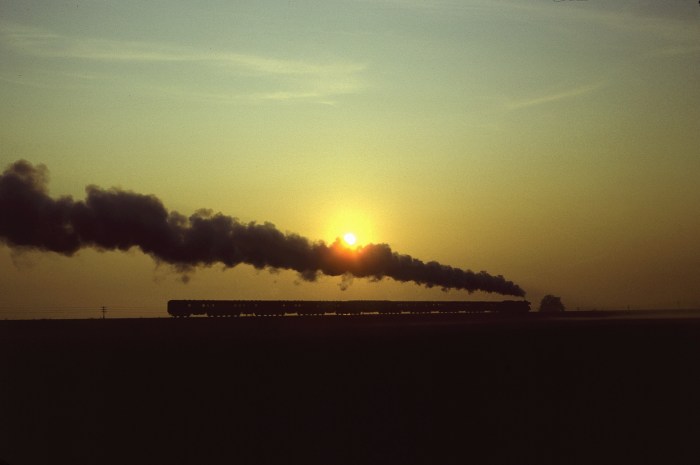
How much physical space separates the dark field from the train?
58.8m

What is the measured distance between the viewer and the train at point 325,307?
337ft

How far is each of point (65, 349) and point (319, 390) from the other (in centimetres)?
2051

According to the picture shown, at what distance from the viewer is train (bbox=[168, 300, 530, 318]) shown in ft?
337

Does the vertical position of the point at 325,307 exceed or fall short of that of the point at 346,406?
it exceeds it

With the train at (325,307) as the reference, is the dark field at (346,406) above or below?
below

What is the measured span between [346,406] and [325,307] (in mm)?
102991

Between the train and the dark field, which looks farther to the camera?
the train

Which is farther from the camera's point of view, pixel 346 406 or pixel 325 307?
pixel 325 307

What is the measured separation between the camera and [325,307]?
128 metres

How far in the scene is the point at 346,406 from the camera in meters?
24.9

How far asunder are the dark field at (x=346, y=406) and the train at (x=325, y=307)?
58791 mm

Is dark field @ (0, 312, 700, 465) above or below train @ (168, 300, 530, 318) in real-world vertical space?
below

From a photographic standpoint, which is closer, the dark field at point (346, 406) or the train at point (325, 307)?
the dark field at point (346, 406)

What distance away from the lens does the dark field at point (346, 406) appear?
19.3 m
